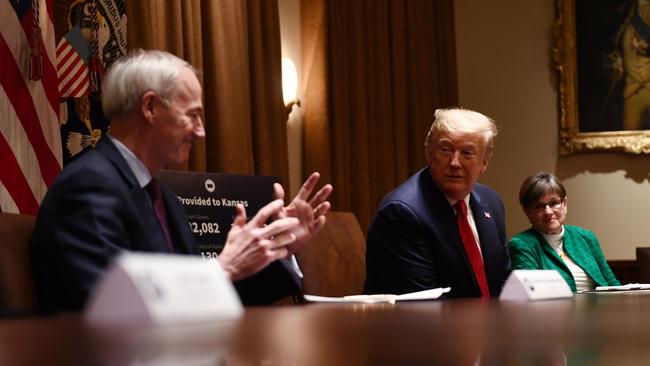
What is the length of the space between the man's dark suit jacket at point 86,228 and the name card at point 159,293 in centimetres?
135

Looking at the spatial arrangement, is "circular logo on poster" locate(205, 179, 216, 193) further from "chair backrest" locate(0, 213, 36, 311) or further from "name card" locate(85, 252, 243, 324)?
"name card" locate(85, 252, 243, 324)

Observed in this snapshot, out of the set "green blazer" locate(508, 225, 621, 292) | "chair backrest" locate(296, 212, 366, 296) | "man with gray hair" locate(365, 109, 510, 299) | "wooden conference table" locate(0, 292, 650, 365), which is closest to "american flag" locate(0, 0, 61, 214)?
"chair backrest" locate(296, 212, 366, 296)

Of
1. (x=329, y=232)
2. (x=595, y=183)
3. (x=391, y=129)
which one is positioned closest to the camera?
(x=329, y=232)

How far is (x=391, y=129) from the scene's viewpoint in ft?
23.3

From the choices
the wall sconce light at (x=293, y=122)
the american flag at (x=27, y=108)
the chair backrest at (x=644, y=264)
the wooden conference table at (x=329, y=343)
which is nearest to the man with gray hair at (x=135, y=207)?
the american flag at (x=27, y=108)

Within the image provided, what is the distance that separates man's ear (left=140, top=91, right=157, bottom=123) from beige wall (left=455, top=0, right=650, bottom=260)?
227 inches

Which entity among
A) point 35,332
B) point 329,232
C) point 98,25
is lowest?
point 329,232

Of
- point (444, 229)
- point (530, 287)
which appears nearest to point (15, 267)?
point (530, 287)

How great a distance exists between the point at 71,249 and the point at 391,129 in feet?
16.2

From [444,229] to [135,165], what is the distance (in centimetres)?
145

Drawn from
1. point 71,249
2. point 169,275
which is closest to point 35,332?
point 169,275

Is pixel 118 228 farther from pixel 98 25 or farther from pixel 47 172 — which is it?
pixel 98 25

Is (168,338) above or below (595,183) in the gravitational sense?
above

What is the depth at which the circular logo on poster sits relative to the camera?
12.4ft
